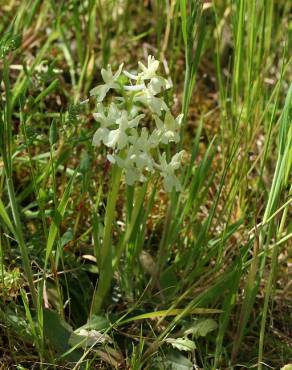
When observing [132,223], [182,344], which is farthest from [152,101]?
[182,344]

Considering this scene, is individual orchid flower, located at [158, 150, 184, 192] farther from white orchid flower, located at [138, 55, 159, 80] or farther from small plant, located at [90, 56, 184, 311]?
white orchid flower, located at [138, 55, 159, 80]

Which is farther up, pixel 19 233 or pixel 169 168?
pixel 169 168

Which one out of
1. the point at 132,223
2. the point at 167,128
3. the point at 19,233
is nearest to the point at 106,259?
the point at 132,223

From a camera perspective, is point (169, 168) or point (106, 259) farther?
point (106, 259)

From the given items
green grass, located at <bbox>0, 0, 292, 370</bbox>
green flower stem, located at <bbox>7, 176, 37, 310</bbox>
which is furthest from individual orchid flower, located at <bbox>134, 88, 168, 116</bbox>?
green flower stem, located at <bbox>7, 176, 37, 310</bbox>

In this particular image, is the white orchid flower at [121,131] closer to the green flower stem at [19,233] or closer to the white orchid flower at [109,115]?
the white orchid flower at [109,115]

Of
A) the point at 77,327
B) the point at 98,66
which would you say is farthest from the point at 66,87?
the point at 77,327

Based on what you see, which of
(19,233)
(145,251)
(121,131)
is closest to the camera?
(121,131)

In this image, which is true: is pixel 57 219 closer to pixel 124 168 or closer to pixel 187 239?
pixel 124 168

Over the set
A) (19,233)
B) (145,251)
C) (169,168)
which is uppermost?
(169,168)

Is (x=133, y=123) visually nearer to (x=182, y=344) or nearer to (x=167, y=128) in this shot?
(x=167, y=128)

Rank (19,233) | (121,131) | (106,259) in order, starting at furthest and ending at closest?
(106,259)
(19,233)
(121,131)
